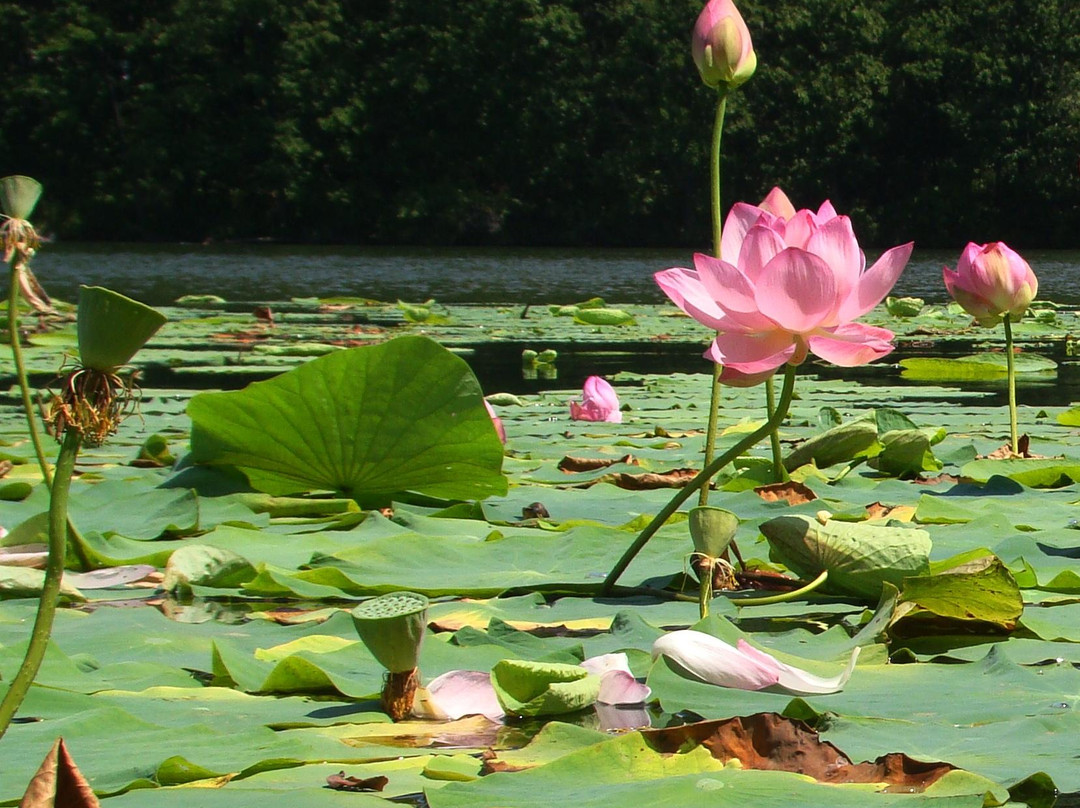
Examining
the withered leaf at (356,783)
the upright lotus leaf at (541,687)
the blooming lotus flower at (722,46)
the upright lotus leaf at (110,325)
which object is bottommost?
the withered leaf at (356,783)

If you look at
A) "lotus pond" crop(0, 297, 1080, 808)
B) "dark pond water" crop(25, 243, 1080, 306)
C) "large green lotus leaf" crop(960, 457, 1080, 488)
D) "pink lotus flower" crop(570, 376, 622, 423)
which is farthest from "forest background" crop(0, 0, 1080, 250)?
"lotus pond" crop(0, 297, 1080, 808)

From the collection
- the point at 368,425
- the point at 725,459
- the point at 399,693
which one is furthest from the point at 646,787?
the point at 368,425

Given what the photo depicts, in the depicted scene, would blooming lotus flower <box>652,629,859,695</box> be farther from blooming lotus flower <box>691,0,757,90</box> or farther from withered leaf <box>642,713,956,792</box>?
blooming lotus flower <box>691,0,757,90</box>

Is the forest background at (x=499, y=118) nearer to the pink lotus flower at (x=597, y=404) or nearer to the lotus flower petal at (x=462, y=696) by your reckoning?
the pink lotus flower at (x=597, y=404)

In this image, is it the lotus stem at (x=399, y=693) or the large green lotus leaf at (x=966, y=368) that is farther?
the large green lotus leaf at (x=966, y=368)

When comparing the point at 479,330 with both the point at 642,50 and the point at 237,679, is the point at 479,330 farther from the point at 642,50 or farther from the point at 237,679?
the point at 642,50

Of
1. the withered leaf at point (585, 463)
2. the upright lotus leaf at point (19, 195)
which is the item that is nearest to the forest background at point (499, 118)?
the withered leaf at point (585, 463)

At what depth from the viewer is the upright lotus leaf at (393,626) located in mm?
662

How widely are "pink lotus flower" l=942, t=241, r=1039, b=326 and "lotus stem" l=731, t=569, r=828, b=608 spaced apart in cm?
80

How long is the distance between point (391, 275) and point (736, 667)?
11.4m

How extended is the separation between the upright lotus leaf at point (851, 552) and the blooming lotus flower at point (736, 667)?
209 mm

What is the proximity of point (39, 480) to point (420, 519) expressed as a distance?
2.08 feet

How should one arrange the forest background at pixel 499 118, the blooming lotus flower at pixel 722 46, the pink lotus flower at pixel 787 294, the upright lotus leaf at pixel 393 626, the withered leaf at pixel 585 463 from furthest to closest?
the forest background at pixel 499 118, the withered leaf at pixel 585 463, the blooming lotus flower at pixel 722 46, the pink lotus flower at pixel 787 294, the upright lotus leaf at pixel 393 626

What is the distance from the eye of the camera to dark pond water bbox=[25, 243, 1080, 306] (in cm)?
888
